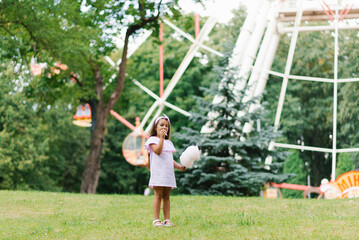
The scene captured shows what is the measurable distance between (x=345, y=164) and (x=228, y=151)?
16.6 meters

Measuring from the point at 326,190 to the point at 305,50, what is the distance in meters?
17.4

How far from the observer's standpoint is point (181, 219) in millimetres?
7285

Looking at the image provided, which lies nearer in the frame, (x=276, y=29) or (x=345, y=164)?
(x=276, y=29)

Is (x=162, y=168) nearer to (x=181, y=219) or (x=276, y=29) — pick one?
(x=181, y=219)

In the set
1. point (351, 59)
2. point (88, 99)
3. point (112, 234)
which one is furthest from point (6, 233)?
point (351, 59)

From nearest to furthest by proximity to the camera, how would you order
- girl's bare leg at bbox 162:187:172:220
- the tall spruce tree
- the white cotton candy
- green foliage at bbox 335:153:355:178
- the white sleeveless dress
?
the white cotton candy
the white sleeveless dress
girl's bare leg at bbox 162:187:172:220
the tall spruce tree
green foliage at bbox 335:153:355:178

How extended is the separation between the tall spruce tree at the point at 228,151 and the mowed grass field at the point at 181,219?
382cm

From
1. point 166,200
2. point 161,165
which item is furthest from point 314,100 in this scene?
point 161,165

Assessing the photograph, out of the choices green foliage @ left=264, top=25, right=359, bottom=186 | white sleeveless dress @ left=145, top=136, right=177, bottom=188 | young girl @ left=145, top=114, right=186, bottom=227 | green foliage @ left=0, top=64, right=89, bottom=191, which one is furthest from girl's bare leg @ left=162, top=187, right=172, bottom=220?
green foliage @ left=264, top=25, right=359, bottom=186

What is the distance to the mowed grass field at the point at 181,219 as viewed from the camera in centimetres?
598

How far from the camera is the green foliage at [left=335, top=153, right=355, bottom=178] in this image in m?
29.3

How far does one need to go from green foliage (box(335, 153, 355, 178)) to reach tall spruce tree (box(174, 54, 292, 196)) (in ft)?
50.0

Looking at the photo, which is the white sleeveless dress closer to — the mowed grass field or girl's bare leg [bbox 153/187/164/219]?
girl's bare leg [bbox 153/187/164/219]

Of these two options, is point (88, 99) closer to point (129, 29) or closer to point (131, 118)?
point (129, 29)
